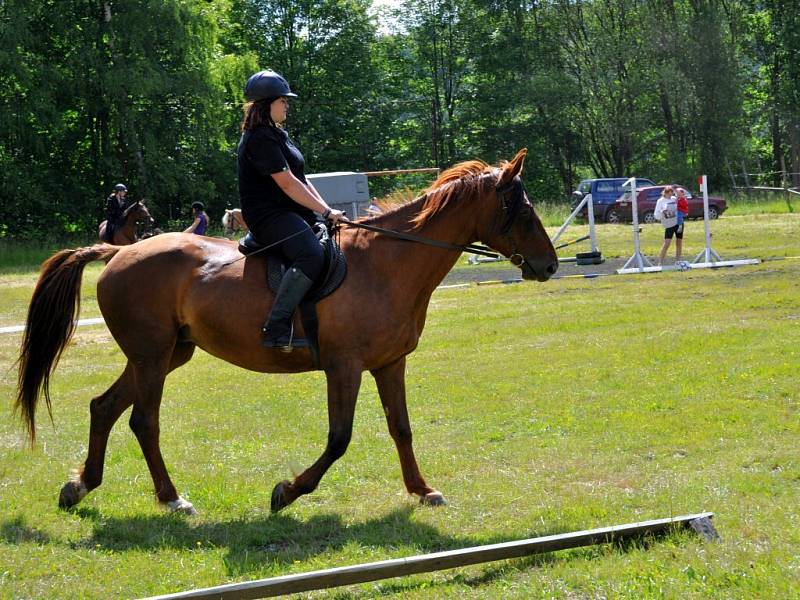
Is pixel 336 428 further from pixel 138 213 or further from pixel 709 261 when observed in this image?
pixel 709 261

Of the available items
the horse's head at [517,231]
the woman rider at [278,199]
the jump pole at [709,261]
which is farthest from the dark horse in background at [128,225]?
the horse's head at [517,231]

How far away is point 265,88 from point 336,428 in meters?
2.41

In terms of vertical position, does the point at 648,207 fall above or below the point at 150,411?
below

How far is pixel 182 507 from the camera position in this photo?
7.04m

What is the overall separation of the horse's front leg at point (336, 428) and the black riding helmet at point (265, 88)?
6.44ft

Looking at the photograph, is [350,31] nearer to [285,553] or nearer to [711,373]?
[711,373]

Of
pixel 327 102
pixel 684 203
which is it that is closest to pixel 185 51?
pixel 327 102

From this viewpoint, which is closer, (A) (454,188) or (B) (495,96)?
(A) (454,188)

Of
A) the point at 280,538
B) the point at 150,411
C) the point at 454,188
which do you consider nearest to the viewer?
the point at 280,538

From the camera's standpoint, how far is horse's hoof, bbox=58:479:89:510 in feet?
23.7

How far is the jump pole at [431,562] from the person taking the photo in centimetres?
475

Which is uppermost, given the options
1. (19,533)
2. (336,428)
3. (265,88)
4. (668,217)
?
(265,88)

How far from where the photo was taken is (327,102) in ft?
197

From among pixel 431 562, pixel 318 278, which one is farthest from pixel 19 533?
pixel 431 562
